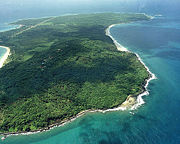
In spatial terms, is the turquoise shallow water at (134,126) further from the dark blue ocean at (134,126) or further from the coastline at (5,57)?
the coastline at (5,57)

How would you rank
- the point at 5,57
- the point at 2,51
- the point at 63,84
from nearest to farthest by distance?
the point at 63,84 → the point at 5,57 → the point at 2,51

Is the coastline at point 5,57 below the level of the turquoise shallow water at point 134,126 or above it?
above

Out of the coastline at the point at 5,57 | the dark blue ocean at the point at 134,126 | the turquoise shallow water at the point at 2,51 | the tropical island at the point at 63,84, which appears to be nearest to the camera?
the dark blue ocean at the point at 134,126

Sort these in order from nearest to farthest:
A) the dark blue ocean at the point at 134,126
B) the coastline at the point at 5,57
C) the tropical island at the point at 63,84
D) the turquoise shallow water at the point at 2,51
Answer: the dark blue ocean at the point at 134,126 → the tropical island at the point at 63,84 → the coastline at the point at 5,57 → the turquoise shallow water at the point at 2,51

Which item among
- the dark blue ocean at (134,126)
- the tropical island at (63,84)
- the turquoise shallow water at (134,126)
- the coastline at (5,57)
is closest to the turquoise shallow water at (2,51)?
the coastline at (5,57)

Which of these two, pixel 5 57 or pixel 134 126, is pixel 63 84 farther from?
pixel 5 57

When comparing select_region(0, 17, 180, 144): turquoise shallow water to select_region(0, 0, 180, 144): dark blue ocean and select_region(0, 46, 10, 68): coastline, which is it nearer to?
select_region(0, 0, 180, 144): dark blue ocean

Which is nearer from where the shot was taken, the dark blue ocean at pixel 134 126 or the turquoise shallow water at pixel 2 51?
the dark blue ocean at pixel 134 126

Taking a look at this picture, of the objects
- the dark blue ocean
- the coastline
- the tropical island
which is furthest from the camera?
the coastline

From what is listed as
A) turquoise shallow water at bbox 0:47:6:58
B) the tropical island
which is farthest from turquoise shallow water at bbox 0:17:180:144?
turquoise shallow water at bbox 0:47:6:58

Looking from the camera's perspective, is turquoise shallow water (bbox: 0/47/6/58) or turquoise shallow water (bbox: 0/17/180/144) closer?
turquoise shallow water (bbox: 0/17/180/144)

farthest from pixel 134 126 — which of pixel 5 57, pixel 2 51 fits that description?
pixel 2 51
